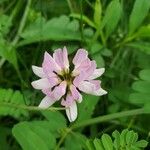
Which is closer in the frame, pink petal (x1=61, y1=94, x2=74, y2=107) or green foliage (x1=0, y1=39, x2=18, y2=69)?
pink petal (x1=61, y1=94, x2=74, y2=107)

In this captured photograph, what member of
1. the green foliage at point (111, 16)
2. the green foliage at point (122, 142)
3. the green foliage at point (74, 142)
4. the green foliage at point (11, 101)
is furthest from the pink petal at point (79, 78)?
the green foliage at point (111, 16)

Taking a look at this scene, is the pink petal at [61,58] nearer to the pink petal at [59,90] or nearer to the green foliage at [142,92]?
the pink petal at [59,90]

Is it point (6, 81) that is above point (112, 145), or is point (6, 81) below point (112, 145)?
below

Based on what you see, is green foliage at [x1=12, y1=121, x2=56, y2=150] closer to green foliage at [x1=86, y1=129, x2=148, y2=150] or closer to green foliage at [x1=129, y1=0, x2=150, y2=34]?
green foliage at [x1=86, y1=129, x2=148, y2=150]

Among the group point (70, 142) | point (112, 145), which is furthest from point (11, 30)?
point (112, 145)

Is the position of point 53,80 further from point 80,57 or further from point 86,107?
point 86,107

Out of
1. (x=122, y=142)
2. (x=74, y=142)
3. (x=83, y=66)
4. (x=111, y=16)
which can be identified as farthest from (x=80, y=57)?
→ (x=111, y=16)

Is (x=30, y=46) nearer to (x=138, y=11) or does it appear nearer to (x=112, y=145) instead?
(x=138, y=11)

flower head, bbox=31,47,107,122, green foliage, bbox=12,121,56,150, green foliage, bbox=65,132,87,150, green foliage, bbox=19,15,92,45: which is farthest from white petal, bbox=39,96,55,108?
green foliage, bbox=19,15,92,45
